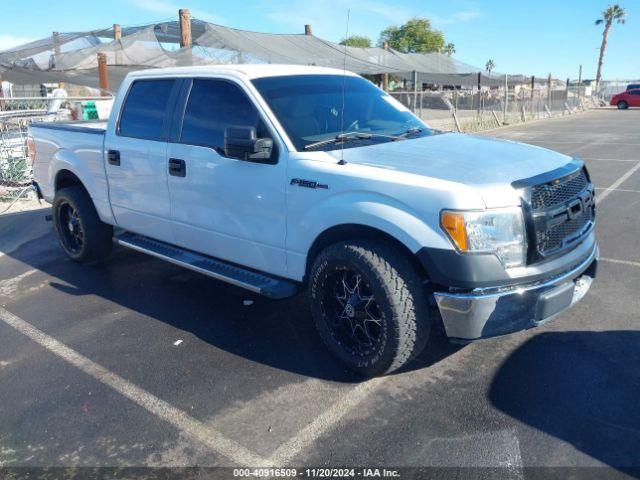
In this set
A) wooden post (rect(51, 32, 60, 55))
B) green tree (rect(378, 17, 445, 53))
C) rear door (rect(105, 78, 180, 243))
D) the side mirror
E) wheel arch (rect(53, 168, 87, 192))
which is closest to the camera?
the side mirror

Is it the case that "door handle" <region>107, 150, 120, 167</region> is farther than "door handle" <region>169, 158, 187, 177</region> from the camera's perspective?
Yes

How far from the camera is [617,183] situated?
10070 mm

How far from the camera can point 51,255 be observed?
6.54m

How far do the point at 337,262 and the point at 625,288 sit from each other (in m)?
Result: 3.04

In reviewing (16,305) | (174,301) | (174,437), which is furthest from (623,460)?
(16,305)

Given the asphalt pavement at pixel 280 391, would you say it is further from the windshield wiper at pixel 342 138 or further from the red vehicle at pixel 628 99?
the red vehicle at pixel 628 99

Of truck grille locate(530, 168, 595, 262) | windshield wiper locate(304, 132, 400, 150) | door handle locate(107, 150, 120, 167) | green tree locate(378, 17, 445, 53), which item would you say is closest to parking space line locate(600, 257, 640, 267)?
truck grille locate(530, 168, 595, 262)

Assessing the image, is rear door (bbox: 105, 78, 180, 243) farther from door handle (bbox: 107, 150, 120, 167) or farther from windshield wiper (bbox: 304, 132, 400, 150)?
windshield wiper (bbox: 304, 132, 400, 150)

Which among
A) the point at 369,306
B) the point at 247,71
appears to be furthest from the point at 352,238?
the point at 247,71

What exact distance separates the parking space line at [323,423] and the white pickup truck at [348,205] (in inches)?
5.0

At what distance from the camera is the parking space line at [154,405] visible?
289 centimetres

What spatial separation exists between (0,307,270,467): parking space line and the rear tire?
141cm

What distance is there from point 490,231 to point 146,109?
135 inches

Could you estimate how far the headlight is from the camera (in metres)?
3.01
